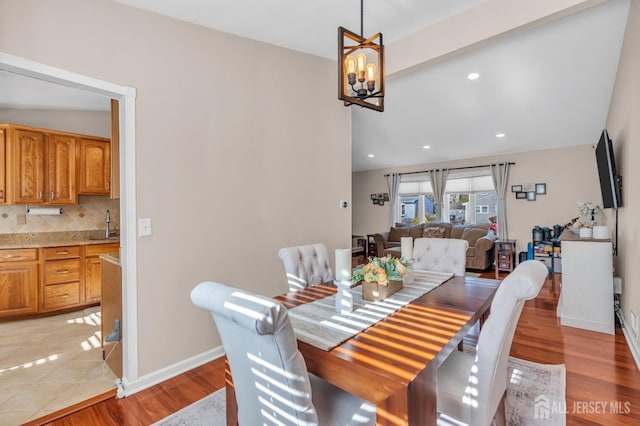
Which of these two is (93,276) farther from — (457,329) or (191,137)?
(457,329)

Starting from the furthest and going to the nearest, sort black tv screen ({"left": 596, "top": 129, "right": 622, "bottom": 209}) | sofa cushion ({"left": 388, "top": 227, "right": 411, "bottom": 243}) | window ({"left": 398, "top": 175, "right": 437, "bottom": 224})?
window ({"left": 398, "top": 175, "right": 437, "bottom": 224}) → sofa cushion ({"left": 388, "top": 227, "right": 411, "bottom": 243}) → black tv screen ({"left": 596, "top": 129, "right": 622, "bottom": 209})

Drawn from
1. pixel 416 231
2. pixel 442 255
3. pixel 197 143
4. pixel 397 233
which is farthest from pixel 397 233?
pixel 197 143

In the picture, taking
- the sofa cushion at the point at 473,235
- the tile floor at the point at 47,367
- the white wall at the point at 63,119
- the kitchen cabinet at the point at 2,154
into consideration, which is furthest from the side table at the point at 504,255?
the kitchen cabinet at the point at 2,154

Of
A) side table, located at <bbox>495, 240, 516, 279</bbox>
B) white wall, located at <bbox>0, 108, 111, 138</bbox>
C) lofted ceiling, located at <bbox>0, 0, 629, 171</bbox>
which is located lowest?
side table, located at <bbox>495, 240, 516, 279</bbox>

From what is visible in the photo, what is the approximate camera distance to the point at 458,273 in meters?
2.43

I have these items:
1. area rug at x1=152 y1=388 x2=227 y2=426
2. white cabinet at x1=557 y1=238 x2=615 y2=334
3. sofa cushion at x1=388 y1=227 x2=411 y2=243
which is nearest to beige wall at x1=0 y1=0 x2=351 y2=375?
area rug at x1=152 y1=388 x2=227 y2=426

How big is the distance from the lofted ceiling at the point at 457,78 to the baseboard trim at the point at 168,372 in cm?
263

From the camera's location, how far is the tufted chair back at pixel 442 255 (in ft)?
8.11

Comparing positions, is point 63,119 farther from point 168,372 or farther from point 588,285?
point 588,285

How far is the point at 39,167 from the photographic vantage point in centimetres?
364

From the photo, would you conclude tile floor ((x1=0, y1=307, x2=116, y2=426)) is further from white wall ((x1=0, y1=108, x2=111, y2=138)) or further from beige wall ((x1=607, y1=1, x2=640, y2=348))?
beige wall ((x1=607, y1=1, x2=640, y2=348))

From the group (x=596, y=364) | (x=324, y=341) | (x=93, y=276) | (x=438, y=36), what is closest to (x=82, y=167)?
(x=93, y=276)

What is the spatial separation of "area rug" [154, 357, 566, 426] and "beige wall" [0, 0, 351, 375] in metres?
0.52

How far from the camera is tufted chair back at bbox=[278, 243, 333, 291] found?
83.6 inches
